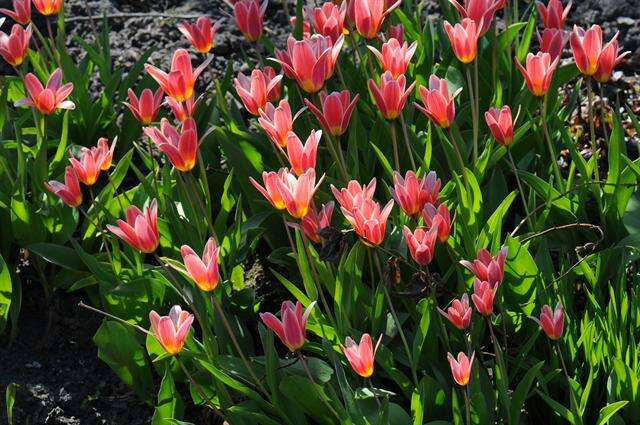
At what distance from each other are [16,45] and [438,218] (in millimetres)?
1270

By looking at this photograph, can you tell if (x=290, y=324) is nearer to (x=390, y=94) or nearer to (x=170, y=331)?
(x=170, y=331)

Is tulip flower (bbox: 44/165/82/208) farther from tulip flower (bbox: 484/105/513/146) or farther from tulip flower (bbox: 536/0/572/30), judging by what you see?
tulip flower (bbox: 536/0/572/30)

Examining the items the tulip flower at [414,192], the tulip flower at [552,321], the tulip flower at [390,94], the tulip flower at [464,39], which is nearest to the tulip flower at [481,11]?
the tulip flower at [464,39]

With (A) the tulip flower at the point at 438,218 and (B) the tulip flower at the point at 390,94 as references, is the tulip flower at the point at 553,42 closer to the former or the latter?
(B) the tulip flower at the point at 390,94

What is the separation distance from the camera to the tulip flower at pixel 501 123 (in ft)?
6.54

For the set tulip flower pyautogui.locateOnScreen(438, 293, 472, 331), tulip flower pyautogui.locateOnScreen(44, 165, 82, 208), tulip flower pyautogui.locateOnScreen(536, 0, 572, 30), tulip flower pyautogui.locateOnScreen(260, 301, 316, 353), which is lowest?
tulip flower pyautogui.locateOnScreen(438, 293, 472, 331)

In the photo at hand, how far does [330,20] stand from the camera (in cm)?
237

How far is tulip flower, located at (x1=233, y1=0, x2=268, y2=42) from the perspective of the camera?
242 centimetres

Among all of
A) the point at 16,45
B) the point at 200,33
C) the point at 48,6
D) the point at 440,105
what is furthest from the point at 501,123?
the point at 48,6

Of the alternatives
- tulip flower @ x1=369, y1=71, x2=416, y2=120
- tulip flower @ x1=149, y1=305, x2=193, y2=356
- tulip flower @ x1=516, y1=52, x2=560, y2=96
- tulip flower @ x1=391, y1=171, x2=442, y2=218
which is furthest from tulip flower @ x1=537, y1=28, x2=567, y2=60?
tulip flower @ x1=149, y1=305, x2=193, y2=356

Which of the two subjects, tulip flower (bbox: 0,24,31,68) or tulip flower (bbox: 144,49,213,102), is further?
tulip flower (bbox: 0,24,31,68)

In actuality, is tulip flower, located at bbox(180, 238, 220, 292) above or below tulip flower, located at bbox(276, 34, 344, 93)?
below

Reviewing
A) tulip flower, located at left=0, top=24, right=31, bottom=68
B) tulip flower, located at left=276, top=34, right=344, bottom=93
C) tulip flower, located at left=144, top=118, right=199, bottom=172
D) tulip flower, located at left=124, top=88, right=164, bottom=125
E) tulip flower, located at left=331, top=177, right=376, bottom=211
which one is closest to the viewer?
tulip flower, located at left=331, top=177, right=376, bottom=211

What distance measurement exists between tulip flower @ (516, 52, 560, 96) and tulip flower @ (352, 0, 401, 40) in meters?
0.38
